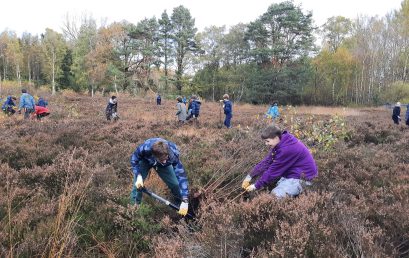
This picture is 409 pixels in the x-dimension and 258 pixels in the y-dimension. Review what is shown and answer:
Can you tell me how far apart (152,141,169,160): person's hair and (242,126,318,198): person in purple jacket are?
1.19 metres

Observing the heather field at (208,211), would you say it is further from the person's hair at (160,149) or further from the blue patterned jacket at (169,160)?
the person's hair at (160,149)

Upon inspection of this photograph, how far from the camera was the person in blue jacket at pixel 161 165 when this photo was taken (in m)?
4.00

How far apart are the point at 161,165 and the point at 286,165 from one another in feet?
5.74

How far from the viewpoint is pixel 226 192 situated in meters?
4.82

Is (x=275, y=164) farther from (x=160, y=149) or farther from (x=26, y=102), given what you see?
(x=26, y=102)

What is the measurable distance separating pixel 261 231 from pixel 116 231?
1793mm

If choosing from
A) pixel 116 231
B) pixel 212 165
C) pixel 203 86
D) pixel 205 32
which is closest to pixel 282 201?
pixel 116 231

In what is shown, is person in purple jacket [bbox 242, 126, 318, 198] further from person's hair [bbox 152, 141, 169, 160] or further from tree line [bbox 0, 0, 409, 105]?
tree line [bbox 0, 0, 409, 105]

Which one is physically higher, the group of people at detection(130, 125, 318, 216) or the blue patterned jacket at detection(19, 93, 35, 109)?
the blue patterned jacket at detection(19, 93, 35, 109)

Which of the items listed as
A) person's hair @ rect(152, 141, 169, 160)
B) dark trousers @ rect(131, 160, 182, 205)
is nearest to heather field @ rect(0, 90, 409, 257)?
dark trousers @ rect(131, 160, 182, 205)

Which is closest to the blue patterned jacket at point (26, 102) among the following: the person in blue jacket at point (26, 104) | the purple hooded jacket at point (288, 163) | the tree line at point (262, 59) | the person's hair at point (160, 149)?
the person in blue jacket at point (26, 104)

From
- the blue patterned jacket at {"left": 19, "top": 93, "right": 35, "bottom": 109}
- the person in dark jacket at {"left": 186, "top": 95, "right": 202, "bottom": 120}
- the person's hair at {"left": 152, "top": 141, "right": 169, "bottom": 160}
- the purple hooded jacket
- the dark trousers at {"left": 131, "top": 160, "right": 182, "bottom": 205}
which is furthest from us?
the person in dark jacket at {"left": 186, "top": 95, "right": 202, "bottom": 120}

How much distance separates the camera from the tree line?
37.8 metres

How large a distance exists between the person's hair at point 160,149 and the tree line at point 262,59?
3465 centimetres
